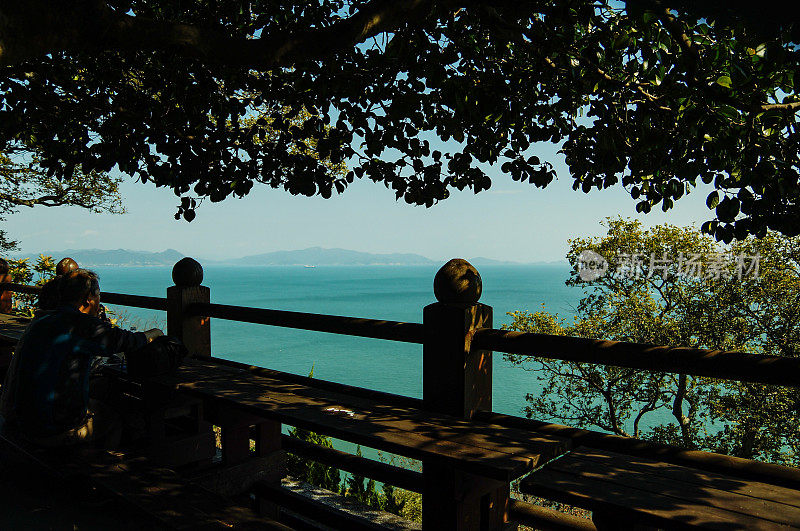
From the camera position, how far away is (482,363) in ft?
11.2

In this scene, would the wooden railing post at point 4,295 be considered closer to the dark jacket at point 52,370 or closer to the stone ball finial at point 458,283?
the dark jacket at point 52,370

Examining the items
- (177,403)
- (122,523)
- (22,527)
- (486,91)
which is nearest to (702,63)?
(486,91)

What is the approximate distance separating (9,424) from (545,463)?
3.44 meters

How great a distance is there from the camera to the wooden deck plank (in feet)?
8.08

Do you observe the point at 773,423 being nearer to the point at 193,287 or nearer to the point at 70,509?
the point at 193,287

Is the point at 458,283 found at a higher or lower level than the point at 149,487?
higher

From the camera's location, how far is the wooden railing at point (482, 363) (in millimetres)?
2477

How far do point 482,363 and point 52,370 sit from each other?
8.97 ft

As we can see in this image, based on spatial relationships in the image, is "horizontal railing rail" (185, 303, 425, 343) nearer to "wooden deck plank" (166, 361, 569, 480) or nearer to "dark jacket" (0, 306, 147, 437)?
"wooden deck plank" (166, 361, 569, 480)

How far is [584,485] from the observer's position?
2.31 meters

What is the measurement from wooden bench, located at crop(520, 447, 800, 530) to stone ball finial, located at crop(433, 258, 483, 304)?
1.06m

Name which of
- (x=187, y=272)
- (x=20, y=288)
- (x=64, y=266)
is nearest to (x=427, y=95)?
(x=187, y=272)

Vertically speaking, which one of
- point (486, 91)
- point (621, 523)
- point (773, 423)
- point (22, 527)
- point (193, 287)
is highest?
point (486, 91)

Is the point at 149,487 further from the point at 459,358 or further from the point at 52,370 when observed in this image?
the point at 459,358
